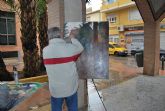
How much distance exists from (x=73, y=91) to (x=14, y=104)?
1.70 m

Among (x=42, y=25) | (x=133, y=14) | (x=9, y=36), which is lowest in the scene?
(x=9, y=36)

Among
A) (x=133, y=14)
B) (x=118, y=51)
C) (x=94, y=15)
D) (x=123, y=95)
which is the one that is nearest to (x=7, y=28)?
(x=118, y=51)

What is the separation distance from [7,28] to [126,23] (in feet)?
48.3

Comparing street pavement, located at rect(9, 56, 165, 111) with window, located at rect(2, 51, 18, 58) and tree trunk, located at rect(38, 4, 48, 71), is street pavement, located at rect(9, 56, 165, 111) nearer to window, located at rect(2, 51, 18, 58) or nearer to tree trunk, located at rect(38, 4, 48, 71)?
tree trunk, located at rect(38, 4, 48, 71)

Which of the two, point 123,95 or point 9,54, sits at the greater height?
point 9,54

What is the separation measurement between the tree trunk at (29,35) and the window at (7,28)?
30.1 ft

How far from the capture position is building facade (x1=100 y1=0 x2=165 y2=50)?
26.7m

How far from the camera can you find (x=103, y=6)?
3216 centimetres

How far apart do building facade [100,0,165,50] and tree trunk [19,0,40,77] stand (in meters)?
16.4

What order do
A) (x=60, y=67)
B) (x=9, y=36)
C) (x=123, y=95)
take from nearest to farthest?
(x=60, y=67)
(x=123, y=95)
(x=9, y=36)

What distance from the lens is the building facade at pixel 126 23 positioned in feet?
87.7

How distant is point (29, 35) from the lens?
11.2 metres

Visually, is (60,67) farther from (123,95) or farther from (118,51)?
(118,51)

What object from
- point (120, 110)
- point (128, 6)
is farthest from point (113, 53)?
point (120, 110)
